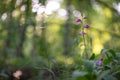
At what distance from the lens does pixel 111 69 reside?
→ 2.07 meters

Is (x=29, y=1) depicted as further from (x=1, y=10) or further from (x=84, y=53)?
(x=84, y=53)

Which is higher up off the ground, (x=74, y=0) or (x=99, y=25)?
(x=99, y=25)

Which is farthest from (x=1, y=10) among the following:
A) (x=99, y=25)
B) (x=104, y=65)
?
(x=99, y=25)

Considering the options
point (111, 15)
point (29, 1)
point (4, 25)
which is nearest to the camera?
point (29, 1)

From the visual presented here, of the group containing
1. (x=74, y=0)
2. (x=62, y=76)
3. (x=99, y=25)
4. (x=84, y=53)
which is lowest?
(x=62, y=76)

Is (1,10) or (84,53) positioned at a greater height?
(1,10)

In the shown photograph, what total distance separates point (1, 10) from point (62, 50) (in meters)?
4.00

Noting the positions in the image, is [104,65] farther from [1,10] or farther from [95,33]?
[95,33]

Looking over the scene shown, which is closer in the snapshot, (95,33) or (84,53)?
(84,53)

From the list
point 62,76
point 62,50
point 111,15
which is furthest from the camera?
point 62,50

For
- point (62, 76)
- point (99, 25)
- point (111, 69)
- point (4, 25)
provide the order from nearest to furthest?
point (111, 69) → point (62, 76) → point (4, 25) → point (99, 25)

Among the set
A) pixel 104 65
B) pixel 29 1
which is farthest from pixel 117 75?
pixel 29 1

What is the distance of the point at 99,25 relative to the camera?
7.95 m

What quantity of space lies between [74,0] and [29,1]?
994 millimetres
